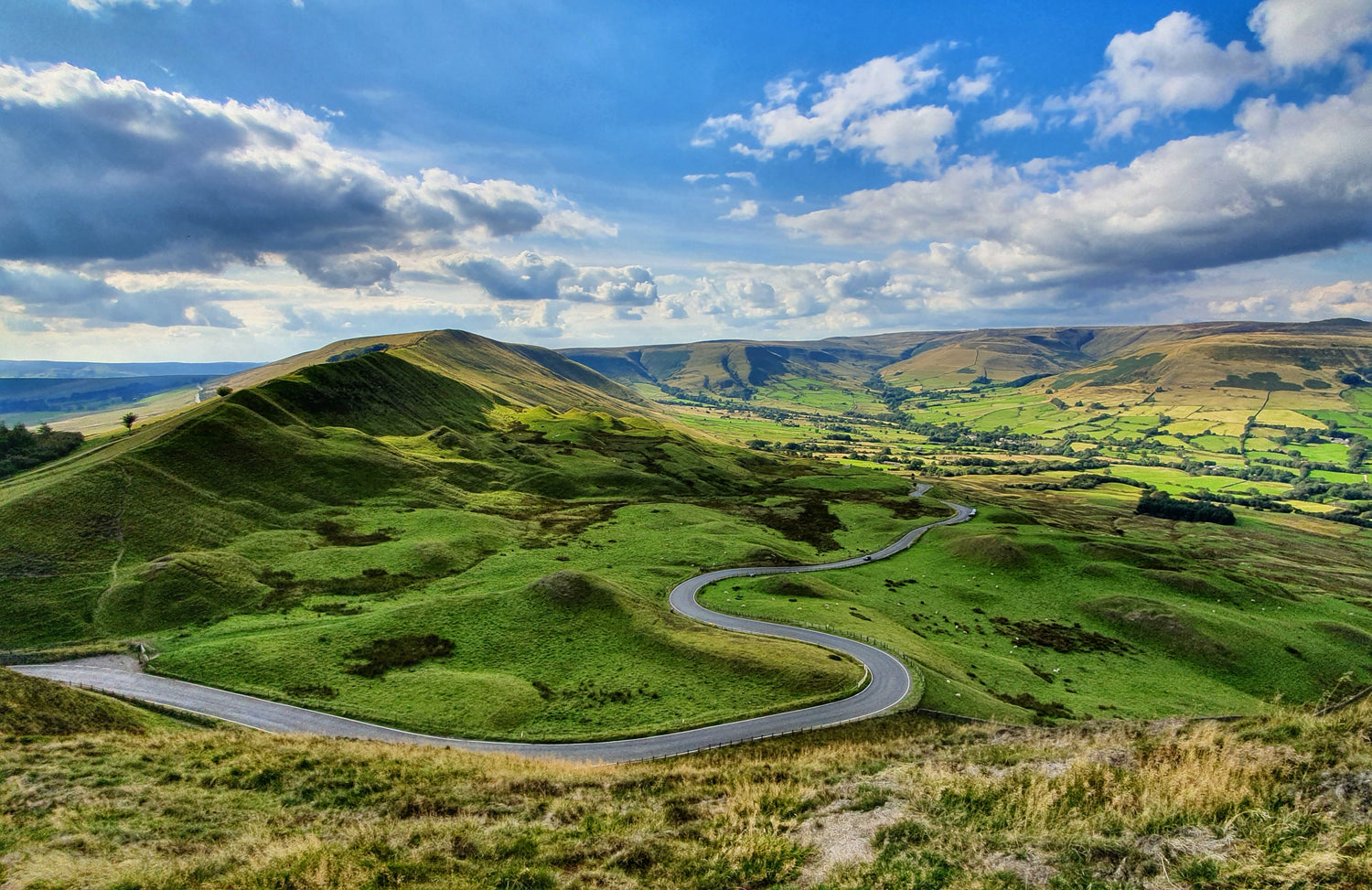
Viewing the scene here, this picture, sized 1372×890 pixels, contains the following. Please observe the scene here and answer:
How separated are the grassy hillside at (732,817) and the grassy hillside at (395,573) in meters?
18.7

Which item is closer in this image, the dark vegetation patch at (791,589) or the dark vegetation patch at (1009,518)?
the dark vegetation patch at (791,589)

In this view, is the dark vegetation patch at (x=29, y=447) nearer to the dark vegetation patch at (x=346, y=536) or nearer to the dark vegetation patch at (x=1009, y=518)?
the dark vegetation patch at (x=346, y=536)

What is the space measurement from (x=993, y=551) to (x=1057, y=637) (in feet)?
88.5

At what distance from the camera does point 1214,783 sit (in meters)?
18.6

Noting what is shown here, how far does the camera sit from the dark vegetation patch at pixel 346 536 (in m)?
94.8

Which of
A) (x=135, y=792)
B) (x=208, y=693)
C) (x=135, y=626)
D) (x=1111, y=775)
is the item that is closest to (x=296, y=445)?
(x=135, y=626)

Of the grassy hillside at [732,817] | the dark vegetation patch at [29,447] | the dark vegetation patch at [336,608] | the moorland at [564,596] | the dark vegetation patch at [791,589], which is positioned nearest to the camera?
the grassy hillside at [732,817]

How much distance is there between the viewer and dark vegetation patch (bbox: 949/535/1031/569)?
100419mm

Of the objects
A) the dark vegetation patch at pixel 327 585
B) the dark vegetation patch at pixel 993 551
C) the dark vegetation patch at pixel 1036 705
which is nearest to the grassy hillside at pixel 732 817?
the dark vegetation patch at pixel 1036 705

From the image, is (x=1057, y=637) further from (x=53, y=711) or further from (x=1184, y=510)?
(x=1184, y=510)

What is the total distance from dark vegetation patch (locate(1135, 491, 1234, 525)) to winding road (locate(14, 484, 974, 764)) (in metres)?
177

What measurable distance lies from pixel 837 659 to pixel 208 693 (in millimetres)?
57286

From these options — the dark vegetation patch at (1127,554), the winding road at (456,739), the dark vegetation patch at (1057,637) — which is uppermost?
the winding road at (456,739)

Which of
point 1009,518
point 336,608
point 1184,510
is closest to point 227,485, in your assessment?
point 336,608
